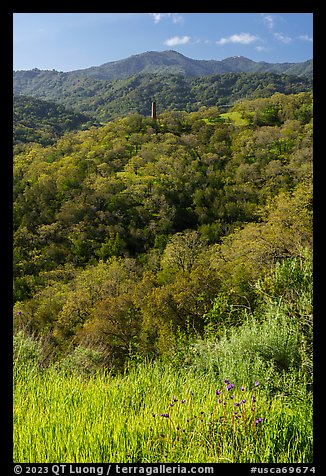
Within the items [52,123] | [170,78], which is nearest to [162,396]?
[52,123]

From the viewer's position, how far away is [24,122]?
3809cm

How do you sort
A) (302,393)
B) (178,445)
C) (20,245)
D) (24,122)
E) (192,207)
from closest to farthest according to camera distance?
(178,445), (302,393), (20,245), (192,207), (24,122)

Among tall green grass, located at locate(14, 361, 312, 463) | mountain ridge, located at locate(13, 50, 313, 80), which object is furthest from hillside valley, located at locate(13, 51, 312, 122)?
tall green grass, located at locate(14, 361, 312, 463)

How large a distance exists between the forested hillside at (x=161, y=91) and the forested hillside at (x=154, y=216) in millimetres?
2916

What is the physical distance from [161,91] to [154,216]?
2298cm

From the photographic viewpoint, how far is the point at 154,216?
89.0 feet

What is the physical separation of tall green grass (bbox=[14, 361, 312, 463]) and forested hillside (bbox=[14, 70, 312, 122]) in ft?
132

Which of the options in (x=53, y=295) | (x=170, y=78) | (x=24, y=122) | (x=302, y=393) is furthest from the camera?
(x=170, y=78)

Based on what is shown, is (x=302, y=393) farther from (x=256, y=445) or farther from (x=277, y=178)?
(x=277, y=178)

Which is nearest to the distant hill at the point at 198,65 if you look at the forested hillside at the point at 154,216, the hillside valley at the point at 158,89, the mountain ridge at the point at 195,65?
the mountain ridge at the point at 195,65

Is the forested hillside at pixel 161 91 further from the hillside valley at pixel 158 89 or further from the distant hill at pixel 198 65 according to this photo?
the distant hill at pixel 198 65

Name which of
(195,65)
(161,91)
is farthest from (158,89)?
(195,65)

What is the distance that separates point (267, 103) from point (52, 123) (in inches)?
806

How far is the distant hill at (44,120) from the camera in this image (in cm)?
3666
